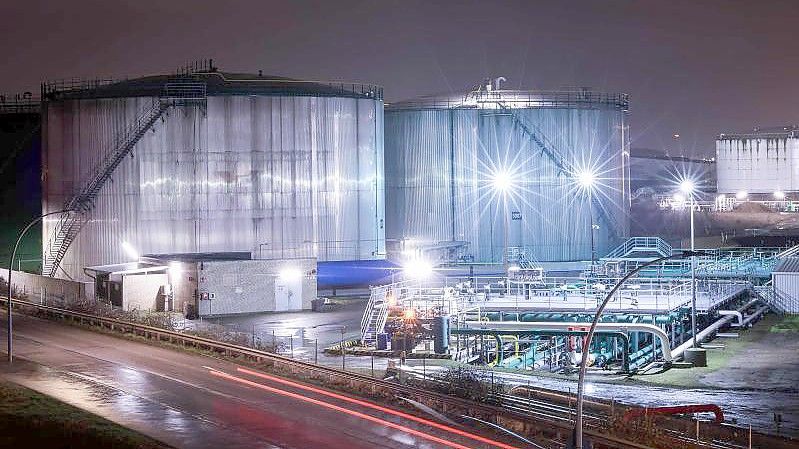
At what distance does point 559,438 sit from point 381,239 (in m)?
43.5

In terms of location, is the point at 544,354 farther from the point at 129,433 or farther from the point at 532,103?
the point at 532,103

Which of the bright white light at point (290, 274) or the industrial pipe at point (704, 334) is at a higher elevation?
the bright white light at point (290, 274)

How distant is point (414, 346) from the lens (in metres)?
45.2

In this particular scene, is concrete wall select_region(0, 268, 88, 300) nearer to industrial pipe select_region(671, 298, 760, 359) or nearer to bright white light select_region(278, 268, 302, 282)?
bright white light select_region(278, 268, 302, 282)

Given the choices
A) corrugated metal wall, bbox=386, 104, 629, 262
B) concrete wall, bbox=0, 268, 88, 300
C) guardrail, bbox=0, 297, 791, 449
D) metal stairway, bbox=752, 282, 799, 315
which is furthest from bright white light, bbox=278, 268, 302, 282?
metal stairway, bbox=752, 282, 799, 315

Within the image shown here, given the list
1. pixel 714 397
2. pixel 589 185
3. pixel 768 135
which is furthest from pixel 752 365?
pixel 768 135

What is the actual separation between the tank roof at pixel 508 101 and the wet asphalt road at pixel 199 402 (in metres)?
37.9

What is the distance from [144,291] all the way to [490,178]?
2732cm

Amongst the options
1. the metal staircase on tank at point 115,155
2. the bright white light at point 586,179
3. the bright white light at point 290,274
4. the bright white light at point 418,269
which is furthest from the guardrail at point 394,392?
the bright white light at point 586,179

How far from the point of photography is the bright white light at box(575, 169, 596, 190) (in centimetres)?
7625

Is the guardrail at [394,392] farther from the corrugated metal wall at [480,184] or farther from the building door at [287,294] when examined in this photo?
the corrugated metal wall at [480,184]

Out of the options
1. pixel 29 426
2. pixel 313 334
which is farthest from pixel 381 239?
pixel 29 426

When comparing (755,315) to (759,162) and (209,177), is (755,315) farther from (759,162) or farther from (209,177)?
(759,162)

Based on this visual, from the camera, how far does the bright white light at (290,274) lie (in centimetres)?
5854
